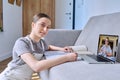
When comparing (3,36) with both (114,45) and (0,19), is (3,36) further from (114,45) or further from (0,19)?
(114,45)

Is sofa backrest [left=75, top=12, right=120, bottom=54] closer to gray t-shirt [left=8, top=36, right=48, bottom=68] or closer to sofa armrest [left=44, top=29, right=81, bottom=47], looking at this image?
sofa armrest [left=44, top=29, right=81, bottom=47]

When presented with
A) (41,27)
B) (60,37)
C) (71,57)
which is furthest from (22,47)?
(60,37)

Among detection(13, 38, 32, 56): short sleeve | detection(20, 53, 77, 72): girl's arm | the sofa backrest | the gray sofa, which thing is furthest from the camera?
the sofa backrest

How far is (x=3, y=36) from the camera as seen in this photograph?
382 centimetres

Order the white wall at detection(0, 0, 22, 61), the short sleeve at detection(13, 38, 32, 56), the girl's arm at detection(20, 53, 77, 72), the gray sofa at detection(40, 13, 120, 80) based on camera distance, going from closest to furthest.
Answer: the gray sofa at detection(40, 13, 120, 80) → the girl's arm at detection(20, 53, 77, 72) → the short sleeve at detection(13, 38, 32, 56) → the white wall at detection(0, 0, 22, 61)

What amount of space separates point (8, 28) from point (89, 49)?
2.49 metres

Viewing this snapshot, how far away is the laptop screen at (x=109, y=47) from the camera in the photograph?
139cm

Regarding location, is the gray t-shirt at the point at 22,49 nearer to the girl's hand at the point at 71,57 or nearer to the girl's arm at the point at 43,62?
the girl's arm at the point at 43,62

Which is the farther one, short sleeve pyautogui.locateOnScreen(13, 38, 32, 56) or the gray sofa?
short sleeve pyautogui.locateOnScreen(13, 38, 32, 56)

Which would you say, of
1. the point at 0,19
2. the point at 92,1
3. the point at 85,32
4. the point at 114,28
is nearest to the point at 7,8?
the point at 0,19

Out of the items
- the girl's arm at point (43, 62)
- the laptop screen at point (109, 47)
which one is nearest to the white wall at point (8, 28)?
the laptop screen at point (109, 47)

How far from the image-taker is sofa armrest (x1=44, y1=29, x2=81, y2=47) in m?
2.35

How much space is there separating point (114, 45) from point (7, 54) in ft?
10.3

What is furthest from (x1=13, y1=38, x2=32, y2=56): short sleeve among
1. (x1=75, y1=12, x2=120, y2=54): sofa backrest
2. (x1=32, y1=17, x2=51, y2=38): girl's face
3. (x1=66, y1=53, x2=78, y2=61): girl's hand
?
(x1=75, y1=12, x2=120, y2=54): sofa backrest
